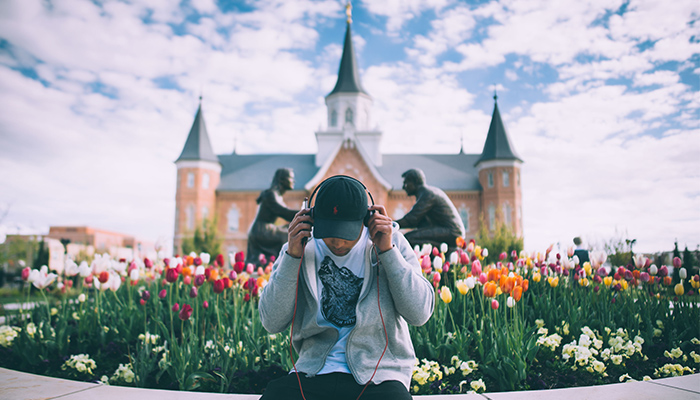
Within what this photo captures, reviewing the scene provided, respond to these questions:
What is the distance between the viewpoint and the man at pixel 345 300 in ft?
6.34

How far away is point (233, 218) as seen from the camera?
1417 inches

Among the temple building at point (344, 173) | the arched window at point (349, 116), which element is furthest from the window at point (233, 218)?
the arched window at point (349, 116)

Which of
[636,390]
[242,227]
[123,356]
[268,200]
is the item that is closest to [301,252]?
[636,390]

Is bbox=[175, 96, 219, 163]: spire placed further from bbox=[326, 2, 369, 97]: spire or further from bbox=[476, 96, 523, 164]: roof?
bbox=[476, 96, 523, 164]: roof

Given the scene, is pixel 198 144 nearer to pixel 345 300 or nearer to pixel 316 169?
pixel 316 169

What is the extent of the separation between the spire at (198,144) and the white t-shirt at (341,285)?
3559 cm

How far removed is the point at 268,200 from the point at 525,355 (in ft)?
17.8

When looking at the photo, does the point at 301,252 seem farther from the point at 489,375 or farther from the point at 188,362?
the point at 489,375

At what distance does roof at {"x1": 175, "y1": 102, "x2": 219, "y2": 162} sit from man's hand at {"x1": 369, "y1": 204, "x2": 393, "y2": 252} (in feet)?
118

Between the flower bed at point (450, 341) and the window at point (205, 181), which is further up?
the window at point (205, 181)

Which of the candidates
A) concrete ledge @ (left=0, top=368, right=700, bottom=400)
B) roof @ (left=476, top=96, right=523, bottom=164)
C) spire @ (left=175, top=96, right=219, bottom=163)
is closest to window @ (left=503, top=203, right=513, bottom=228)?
roof @ (left=476, top=96, right=523, bottom=164)

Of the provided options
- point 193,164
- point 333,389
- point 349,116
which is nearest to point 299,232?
point 333,389

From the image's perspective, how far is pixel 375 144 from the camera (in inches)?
1513

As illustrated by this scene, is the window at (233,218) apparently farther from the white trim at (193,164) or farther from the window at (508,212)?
the window at (508,212)
